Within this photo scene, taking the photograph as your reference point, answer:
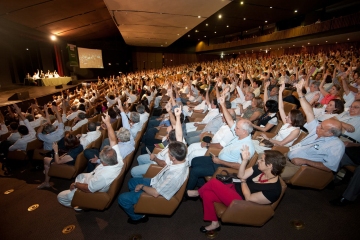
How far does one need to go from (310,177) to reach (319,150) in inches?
12.5

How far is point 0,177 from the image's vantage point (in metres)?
3.38

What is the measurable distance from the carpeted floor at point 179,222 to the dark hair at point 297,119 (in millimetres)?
873

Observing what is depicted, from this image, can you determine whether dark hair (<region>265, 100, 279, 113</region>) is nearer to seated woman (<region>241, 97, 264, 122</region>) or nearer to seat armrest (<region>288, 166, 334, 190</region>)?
seated woman (<region>241, 97, 264, 122</region>)

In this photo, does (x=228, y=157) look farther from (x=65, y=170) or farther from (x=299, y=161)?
(x=65, y=170)

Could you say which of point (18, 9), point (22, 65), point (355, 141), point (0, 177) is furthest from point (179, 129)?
point (22, 65)

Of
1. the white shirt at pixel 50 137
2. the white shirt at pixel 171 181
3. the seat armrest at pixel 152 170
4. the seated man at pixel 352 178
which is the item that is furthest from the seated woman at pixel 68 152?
the seated man at pixel 352 178

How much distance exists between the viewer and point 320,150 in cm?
219

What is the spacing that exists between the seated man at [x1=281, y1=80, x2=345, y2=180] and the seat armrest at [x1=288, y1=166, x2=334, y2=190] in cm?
6

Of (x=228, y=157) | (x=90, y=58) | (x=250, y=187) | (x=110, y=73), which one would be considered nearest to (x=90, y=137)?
(x=228, y=157)

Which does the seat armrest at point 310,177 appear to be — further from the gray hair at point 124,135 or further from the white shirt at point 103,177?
the gray hair at point 124,135

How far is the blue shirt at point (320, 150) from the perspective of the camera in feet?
6.85

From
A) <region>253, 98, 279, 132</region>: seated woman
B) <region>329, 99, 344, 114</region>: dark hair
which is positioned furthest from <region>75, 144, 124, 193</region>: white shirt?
<region>329, 99, 344, 114</region>: dark hair

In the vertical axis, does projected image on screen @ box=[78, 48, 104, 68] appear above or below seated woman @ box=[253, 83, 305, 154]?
above

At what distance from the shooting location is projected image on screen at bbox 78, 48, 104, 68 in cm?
1528
